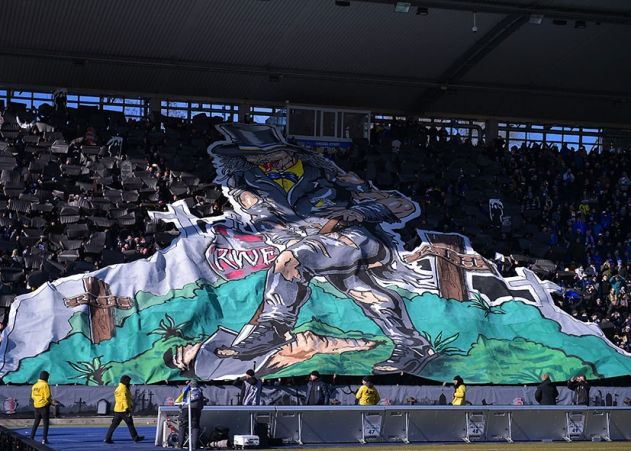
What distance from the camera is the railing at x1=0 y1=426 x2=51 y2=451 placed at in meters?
10.5

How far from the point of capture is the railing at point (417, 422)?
23.0 meters

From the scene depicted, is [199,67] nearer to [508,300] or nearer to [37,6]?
[37,6]

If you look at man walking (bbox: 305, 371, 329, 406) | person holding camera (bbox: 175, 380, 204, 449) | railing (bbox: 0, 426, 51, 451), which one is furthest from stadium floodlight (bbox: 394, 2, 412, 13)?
railing (bbox: 0, 426, 51, 451)

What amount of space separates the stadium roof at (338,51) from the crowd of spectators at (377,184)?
2.11 m

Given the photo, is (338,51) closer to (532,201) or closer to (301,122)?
(301,122)

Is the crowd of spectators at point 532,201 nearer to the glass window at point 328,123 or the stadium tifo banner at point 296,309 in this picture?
the stadium tifo banner at point 296,309

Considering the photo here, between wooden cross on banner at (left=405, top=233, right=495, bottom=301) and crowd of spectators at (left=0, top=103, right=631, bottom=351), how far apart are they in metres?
0.86

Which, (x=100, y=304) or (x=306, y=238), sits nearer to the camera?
(x=100, y=304)

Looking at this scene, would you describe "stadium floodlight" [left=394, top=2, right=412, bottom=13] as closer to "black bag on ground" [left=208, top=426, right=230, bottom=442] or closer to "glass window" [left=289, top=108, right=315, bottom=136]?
"glass window" [left=289, top=108, right=315, bottom=136]

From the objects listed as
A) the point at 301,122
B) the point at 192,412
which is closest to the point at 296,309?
the point at 192,412

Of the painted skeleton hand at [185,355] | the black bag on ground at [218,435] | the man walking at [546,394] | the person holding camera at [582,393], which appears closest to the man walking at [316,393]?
the painted skeleton hand at [185,355]

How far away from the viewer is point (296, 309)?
32875mm

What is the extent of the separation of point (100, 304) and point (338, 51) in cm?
1614

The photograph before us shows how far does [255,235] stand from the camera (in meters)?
35.8
